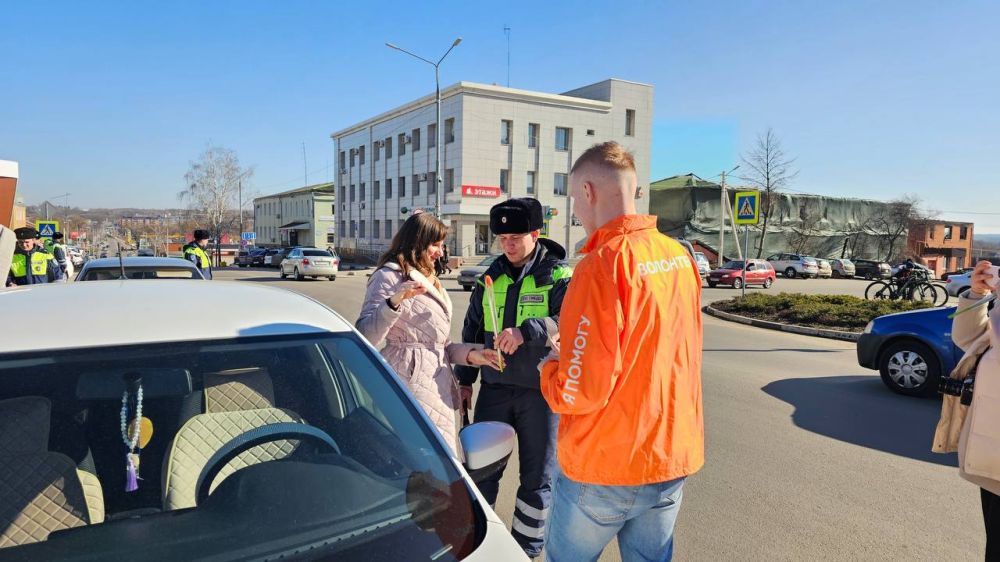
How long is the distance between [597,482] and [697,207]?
5562cm

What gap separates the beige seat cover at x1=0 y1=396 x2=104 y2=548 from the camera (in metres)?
1.54

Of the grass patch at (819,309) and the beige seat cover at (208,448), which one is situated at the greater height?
the beige seat cover at (208,448)

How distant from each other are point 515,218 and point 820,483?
3.08 m

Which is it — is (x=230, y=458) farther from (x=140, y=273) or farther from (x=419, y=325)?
(x=140, y=273)

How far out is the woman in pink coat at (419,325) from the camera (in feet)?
10.2

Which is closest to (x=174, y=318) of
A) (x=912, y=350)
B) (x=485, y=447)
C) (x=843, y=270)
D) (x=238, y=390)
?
(x=238, y=390)

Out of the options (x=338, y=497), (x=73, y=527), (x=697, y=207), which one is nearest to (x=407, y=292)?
(x=338, y=497)

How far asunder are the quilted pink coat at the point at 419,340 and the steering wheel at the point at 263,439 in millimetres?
1095

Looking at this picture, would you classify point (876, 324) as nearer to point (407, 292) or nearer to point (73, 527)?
point (407, 292)

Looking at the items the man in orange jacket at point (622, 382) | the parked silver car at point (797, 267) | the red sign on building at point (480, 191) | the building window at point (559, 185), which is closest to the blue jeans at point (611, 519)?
the man in orange jacket at point (622, 382)

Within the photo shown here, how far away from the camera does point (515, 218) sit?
3.07 metres

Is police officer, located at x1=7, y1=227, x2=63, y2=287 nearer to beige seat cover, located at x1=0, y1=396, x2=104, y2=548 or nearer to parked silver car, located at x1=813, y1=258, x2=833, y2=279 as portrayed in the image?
beige seat cover, located at x1=0, y1=396, x2=104, y2=548

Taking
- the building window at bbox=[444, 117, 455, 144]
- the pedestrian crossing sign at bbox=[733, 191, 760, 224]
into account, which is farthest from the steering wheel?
the building window at bbox=[444, 117, 455, 144]

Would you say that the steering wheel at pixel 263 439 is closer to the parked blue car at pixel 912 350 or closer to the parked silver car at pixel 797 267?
the parked blue car at pixel 912 350
